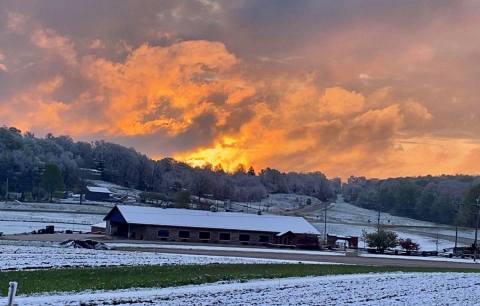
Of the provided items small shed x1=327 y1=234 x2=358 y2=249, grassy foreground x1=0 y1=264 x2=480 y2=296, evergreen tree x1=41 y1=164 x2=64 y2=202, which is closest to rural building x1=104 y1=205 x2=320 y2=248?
small shed x1=327 y1=234 x2=358 y2=249

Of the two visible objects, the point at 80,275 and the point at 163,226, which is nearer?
the point at 80,275

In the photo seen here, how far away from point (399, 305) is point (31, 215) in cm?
10754

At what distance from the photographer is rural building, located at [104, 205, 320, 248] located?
9144 centimetres

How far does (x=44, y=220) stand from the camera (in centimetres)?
11556

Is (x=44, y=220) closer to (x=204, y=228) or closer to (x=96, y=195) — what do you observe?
(x=204, y=228)

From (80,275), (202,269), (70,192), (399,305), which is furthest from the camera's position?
(70,192)

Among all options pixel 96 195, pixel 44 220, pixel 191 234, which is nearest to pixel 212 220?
pixel 191 234

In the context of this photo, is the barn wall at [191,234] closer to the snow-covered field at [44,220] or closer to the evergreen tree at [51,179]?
the snow-covered field at [44,220]

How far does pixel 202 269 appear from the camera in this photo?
37375 millimetres

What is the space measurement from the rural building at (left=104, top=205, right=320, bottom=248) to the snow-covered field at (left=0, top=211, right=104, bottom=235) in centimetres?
1292

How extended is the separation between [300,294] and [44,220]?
315 ft

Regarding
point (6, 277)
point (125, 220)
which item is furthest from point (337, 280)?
point (125, 220)

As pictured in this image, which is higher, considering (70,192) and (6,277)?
(70,192)

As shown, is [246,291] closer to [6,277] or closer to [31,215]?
[6,277]
